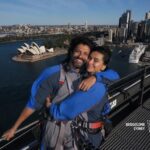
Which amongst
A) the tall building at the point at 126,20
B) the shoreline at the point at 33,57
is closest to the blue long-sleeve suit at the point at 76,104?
the shoreline at the point at 33,57

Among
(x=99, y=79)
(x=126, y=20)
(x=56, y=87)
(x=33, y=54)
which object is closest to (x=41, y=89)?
(x=56, y=87)

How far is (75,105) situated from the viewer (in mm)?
586

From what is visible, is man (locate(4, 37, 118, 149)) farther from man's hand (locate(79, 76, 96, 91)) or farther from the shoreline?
the shoreline

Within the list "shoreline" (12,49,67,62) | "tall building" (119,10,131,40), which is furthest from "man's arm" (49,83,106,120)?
"tall building" (119,10,131,40)

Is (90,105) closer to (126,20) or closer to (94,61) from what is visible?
(94,61)

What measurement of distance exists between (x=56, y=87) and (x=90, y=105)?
10cm

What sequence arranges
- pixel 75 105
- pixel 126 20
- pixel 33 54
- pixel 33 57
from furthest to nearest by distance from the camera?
1. pixel 126 20
2. pixel 33 54
3. pixel 33 57
4. pixel 75 105

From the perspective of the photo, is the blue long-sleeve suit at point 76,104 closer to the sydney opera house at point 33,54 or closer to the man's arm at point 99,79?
the man's arm at point 99,79

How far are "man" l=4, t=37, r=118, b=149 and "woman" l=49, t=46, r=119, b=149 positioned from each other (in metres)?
0.03

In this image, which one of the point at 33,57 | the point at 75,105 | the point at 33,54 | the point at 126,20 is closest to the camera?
the point at 75,105

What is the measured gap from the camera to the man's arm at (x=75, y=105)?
59 centimetres

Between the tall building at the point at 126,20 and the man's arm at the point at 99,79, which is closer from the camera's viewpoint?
the man's arm at the point at 99,79

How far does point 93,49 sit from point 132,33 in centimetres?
3762

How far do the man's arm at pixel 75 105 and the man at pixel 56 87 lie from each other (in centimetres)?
4
